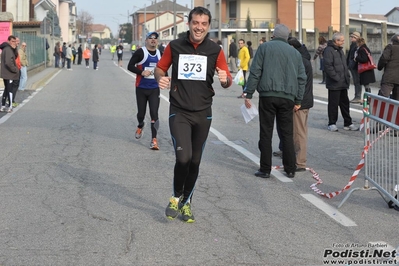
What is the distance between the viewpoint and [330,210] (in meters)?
7.13

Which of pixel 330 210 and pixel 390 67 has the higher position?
pixel 390 67

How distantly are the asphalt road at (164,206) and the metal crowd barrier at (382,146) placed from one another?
28cm

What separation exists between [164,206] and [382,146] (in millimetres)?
2343

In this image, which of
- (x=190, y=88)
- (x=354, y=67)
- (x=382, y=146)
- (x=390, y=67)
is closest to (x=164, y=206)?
(x=190, y=88)

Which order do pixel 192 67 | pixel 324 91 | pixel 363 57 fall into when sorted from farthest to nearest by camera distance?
pixel 324 91 < pixel 363 57 < pixel 192 67

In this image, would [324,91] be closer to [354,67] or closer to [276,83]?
[354,67]

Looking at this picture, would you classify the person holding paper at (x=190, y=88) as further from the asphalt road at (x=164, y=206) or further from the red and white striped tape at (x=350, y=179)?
the red and white striped tape at (x=350, y=179)

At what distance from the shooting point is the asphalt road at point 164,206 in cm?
558

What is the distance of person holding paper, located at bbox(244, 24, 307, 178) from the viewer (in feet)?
28.0

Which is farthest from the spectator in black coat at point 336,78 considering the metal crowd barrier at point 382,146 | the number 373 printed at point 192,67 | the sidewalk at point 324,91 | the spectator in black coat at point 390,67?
the number 373 printed at point 192,67

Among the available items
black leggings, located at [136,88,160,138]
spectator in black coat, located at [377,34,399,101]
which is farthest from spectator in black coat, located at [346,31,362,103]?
black leggings, located at [136,88,160,138]

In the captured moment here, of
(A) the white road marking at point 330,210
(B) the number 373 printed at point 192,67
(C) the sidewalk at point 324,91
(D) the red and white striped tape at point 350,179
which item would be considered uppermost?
(B) the number 373 printed at point 192,67

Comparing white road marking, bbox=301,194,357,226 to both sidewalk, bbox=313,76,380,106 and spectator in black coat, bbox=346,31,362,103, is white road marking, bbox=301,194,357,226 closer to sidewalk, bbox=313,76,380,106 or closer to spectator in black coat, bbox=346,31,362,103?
spectator in black coat, bbox=346,31,362,103

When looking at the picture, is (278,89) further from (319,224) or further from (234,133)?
(234,133)
